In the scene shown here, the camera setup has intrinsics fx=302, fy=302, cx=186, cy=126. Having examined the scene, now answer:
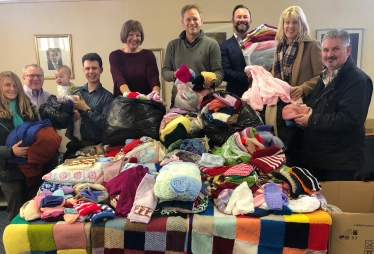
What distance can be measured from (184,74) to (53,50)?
7.15 ft

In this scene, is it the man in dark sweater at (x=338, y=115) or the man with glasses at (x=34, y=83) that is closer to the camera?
the man in dark sweater at (x=338, y=115)

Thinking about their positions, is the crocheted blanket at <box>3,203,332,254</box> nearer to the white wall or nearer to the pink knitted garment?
the pink knitted garment

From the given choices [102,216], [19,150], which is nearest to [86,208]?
[102,216]

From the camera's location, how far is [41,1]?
3.46 m

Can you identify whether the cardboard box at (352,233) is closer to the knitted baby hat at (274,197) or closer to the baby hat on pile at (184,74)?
the knitted baby hat at (274,197)

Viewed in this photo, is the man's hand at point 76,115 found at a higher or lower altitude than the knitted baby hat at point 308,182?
higher

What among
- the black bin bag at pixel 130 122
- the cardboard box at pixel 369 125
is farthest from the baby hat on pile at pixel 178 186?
the cardboard box at pixel 369 125

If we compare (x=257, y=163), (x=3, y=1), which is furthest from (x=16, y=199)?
(x=3, y=1)

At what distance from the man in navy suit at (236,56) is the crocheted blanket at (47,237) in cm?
154

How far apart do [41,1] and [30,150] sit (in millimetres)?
2259

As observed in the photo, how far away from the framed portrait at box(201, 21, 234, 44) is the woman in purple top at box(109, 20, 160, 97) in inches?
49.5

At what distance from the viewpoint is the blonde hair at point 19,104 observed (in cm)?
206

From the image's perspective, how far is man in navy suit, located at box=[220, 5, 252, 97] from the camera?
2.36 meters

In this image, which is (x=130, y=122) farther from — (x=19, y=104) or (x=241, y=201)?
(x=241, y=201)
